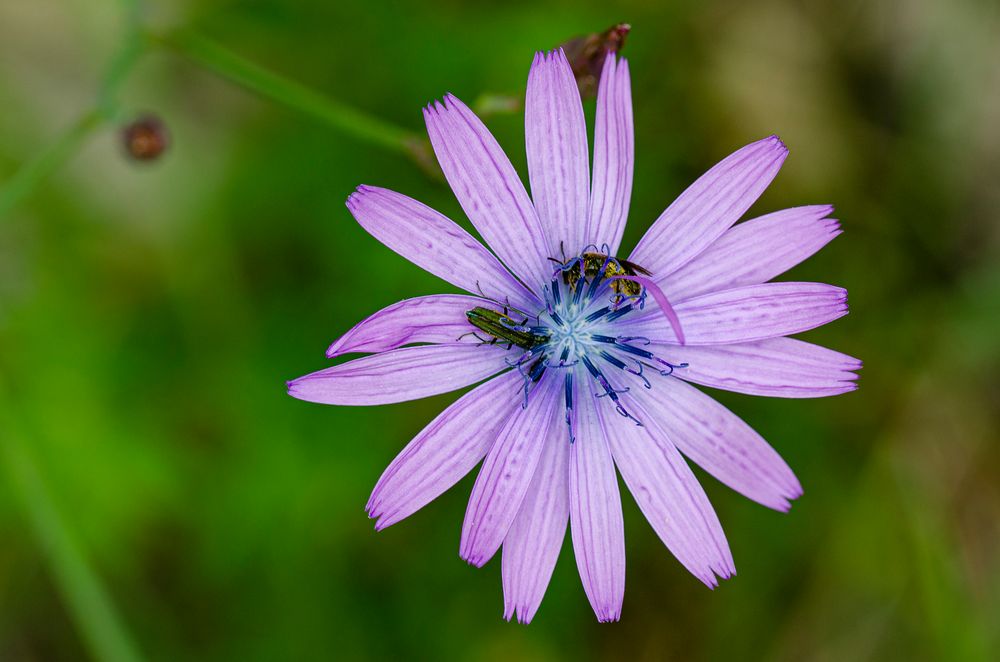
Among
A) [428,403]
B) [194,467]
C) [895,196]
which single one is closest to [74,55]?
[194,467]

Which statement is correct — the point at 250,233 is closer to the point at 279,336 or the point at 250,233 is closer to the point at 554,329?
the point at 279,336

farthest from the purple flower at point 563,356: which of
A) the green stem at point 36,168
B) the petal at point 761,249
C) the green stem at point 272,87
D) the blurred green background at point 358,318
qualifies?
the blurred green background at point 358,318

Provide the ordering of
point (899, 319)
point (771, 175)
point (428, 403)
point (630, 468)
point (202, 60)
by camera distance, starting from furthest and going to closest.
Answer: point (899, 319) → point (428, 403) → point (202, 60) → point (630, 468) → point (771, 175)

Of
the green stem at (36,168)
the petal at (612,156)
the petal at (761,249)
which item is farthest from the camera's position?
the green stem at (36,168)

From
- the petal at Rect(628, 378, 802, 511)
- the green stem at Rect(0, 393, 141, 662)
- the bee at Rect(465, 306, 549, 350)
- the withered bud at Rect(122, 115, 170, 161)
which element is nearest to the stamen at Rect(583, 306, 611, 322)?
the bee at Rect(465, 306, 549, 350)

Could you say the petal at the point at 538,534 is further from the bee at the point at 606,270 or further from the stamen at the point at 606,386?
the bee at the point at 606,270

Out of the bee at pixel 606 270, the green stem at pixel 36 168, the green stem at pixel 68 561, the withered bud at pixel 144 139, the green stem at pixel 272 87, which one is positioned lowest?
the green stem at pixel 68 561

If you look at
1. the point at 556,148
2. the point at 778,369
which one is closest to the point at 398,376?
the point at 556,148

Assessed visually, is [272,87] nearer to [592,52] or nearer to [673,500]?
[592,52]
